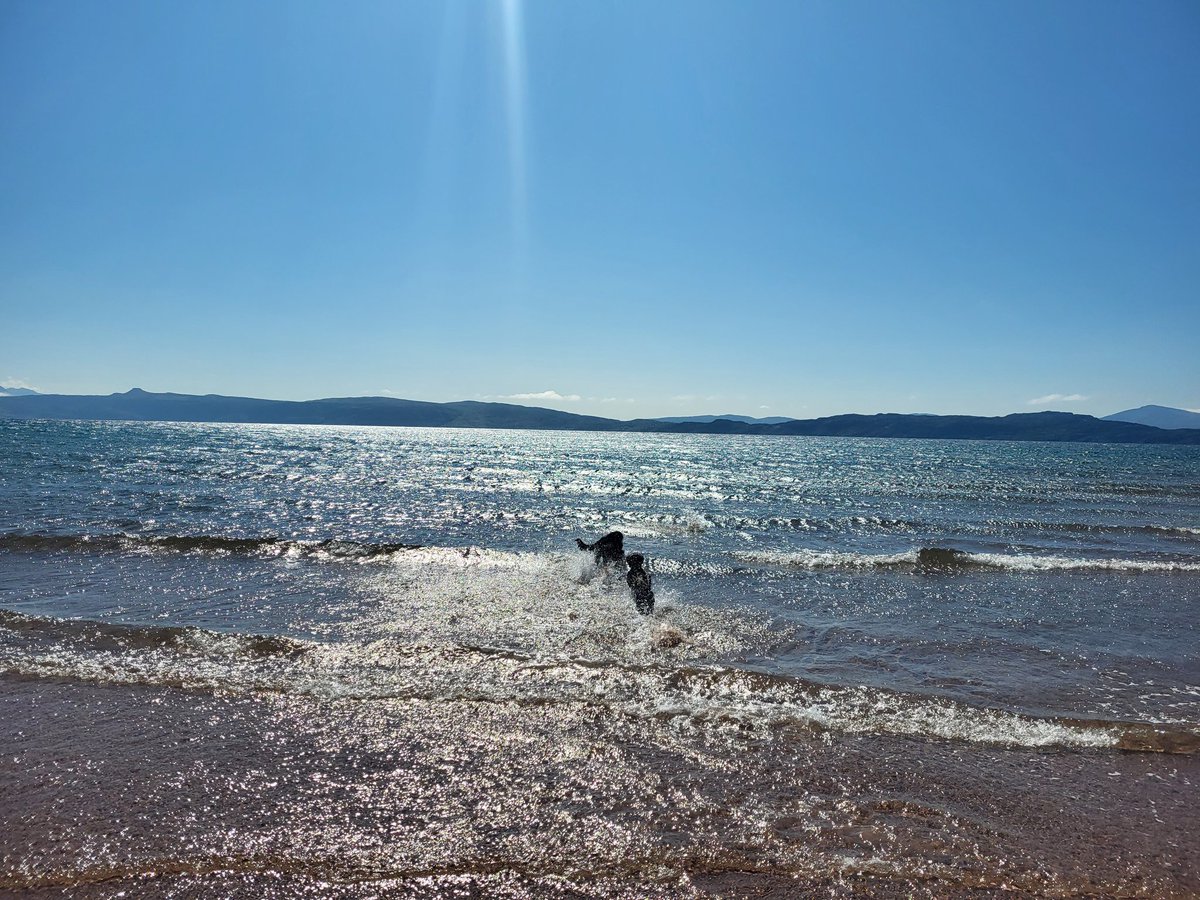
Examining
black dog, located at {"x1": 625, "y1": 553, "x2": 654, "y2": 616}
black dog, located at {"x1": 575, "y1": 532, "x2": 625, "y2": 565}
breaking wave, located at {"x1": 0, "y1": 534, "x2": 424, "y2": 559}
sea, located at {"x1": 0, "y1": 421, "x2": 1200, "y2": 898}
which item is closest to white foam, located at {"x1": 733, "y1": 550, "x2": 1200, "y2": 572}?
sea, located at {"x1": 0, "y1": 421, "x2": 1200, "y2": 898}

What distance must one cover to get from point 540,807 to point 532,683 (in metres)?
3.19

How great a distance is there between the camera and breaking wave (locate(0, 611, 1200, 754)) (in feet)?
26.0

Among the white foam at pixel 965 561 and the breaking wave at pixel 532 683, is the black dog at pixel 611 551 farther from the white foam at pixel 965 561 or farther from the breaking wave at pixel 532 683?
the breaking wave at pixel 532 683

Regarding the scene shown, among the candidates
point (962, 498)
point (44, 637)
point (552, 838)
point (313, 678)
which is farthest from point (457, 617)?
point (962, 498)

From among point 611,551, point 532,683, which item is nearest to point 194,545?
point 611,551

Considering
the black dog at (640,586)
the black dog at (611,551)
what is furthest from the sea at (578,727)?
the black dog at (611,551)

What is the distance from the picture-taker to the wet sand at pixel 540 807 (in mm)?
4844

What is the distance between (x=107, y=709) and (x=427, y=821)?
16.6 feet

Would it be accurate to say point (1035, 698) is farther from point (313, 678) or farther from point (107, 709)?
point (107, 709)

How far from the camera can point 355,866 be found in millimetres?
4844

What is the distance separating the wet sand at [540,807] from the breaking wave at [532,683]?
14.8 inches

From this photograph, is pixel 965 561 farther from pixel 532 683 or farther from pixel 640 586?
pixel 532 683

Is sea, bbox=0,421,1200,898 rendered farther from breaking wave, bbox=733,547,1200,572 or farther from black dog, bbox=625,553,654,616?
breaking wave, bbox=733,547,1200,572

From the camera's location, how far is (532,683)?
8.89 meters
